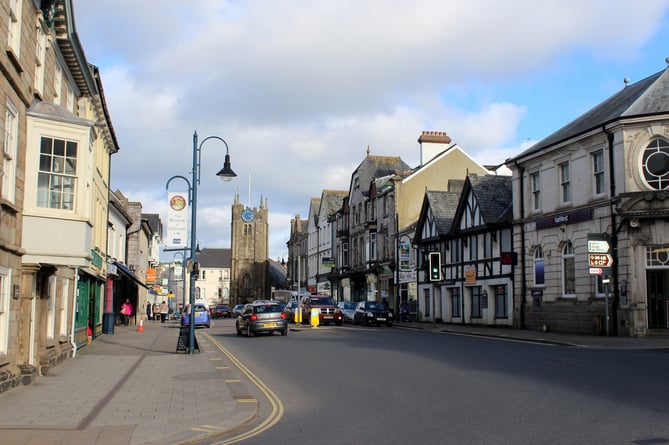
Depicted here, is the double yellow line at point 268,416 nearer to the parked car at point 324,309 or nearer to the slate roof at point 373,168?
the parked car at point 324,309

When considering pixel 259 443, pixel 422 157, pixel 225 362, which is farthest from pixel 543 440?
pixel 422 157

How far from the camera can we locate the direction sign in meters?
26.0

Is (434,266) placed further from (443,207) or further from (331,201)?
(331,201)

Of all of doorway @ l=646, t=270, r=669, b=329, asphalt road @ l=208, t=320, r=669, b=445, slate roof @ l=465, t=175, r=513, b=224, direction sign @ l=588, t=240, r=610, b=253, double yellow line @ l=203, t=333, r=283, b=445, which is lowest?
double yellow line @ l=203, t=333, r=283, b=445

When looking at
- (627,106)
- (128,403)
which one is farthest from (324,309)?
(128,403)

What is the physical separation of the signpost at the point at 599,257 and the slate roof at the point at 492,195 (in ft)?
34.2

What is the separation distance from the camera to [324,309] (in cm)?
4219

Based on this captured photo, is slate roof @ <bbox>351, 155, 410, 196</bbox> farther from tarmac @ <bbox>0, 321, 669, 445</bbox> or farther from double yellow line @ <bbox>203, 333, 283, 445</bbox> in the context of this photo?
double yellow line @ <bbox>203, 333, 283, 445</bbox>

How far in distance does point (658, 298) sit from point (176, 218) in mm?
18633

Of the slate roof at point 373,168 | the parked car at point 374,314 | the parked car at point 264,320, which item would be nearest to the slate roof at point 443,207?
the parked car at point 374,314

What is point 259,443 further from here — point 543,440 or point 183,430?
point 543,440

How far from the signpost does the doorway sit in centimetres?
176

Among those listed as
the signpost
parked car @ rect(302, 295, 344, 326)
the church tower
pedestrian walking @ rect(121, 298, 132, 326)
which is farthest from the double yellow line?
the church tower

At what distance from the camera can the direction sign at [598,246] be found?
26.0 meters
